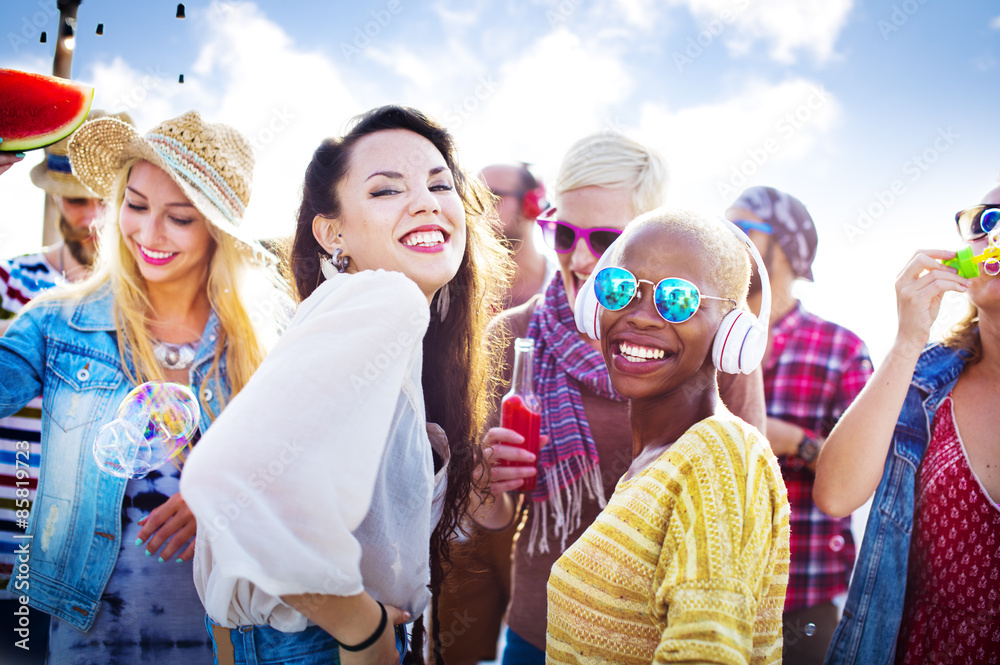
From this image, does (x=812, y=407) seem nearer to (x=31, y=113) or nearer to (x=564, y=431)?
(x=564, y=431)

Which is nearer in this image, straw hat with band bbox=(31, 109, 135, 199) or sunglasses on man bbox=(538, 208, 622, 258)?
sunglasses on man bbox=(538, 208, 622, 258)

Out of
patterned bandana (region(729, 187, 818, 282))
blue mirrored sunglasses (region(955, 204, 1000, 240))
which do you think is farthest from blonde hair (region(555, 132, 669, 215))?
blue mirrored sunglasses (region(955, 204, 1000, 240))

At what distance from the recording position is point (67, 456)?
2580 millimetres

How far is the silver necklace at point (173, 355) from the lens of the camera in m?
2.83

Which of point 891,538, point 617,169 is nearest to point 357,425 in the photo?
point 617,169

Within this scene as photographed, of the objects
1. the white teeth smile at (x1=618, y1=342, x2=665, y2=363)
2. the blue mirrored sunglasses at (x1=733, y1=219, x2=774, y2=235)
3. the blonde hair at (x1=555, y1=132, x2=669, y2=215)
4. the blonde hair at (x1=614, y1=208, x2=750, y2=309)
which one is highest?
the blonde hair at (x1=555, y1=132, x2=669, y2=215)

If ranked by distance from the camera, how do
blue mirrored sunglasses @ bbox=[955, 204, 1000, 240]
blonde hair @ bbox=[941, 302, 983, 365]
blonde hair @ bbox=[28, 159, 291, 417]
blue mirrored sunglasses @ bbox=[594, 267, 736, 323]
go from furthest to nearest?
blonde hair @ bbox=[28, 159, 291, 417] < blonde hair @ bbox=[941, 302, 983, 365] < blue mirrored sunglasses @ bbox=[955, 204, 1000, 240] < blue mirrored sunglasses @ bbox=[594, 267, 736, 323]

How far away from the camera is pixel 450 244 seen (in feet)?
7.18

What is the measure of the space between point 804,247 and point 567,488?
2517 millimetres

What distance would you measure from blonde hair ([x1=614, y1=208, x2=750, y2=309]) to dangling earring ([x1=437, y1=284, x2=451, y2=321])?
0.91 meters

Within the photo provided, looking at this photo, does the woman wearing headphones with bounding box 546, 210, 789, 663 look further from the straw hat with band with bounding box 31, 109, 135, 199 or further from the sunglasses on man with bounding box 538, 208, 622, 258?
the straw hat with band with bounding box 31, 109, 135, 199

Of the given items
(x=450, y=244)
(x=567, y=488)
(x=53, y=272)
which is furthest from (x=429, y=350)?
(x=53, y=272)

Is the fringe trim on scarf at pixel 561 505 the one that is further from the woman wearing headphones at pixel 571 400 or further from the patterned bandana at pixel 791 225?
the patterned bandana at pixel 791 225

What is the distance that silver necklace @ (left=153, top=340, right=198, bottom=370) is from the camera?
9.27 feet
